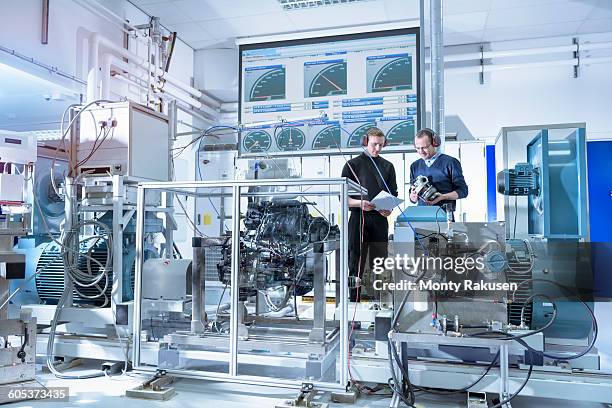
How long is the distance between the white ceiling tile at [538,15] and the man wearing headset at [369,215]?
2888mm

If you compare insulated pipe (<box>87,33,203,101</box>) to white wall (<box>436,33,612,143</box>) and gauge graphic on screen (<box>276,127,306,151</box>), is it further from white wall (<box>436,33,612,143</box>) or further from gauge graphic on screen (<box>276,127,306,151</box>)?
white wall (<box>436,33,612,143</box>)

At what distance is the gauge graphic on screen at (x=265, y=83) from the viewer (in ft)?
18.4

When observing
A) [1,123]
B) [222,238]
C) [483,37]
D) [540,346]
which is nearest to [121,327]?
[222,238]

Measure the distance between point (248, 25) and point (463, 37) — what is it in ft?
8.57

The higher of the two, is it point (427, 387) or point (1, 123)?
point (1, 123)

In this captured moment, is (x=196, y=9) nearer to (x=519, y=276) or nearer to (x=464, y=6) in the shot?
(x=464, y=6)

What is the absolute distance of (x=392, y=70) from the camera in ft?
17.4

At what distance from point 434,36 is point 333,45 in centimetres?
169

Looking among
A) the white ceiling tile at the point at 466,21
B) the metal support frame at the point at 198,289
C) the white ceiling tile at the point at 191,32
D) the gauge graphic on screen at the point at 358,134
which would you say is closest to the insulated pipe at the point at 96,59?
the white ceiling tile at the point at 191,32

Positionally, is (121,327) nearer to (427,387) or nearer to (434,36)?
(427,387)

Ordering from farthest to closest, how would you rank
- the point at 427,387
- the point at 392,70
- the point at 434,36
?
the point at 392,70
the point at 434,36
the point at 427,387

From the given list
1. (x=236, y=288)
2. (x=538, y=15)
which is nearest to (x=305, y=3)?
(x=538, y=15)

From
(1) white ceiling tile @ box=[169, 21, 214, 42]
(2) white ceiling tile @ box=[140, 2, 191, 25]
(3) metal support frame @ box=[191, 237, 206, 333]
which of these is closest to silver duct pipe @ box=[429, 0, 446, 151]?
(3) metal support frame @ box=[191, 237, 206, 333]

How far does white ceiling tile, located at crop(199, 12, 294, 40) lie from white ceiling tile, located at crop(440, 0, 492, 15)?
1.78 m
